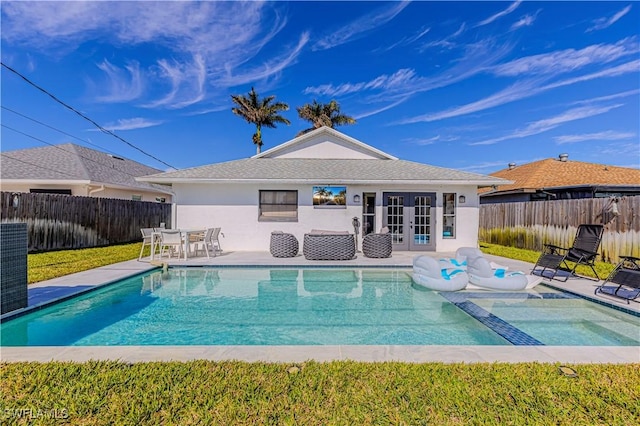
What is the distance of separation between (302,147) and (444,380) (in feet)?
45.1

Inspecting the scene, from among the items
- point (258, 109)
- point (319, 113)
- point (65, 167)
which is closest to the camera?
point (65, 167)

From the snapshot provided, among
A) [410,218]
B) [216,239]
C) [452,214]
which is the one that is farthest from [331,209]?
[452,214]

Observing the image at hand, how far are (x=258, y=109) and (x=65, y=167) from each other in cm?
1668

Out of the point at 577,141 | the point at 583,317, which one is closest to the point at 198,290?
the point at 583,317

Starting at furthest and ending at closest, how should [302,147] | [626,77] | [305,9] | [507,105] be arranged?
1. [507,105]
2. [302,147]
3. [626,77]
4. [305,9]

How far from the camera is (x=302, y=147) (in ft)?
51.0

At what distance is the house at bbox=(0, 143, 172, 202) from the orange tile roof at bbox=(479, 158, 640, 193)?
24926 millimetres

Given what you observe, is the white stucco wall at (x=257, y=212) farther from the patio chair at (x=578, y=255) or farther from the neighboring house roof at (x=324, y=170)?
the patio chair at (x=578, y=255)

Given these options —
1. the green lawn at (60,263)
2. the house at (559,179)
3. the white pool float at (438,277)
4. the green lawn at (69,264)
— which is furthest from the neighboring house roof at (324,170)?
the house at (559,179)

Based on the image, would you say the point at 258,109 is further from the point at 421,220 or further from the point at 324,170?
the point at 421,220

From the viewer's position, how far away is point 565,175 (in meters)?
19.7

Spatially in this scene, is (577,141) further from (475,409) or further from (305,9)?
(475,409)

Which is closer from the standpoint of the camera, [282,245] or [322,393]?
[322,393]

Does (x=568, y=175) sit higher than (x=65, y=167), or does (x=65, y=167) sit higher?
(x=568, y=175)
